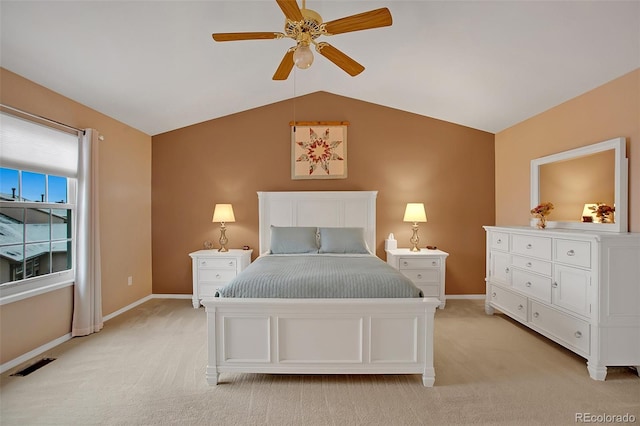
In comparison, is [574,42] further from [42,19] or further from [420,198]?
[42,19]

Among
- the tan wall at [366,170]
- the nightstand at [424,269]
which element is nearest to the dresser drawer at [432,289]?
the nightstand at [424,269]

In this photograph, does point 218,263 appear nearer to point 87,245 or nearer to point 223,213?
point 223,213

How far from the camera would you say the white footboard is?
2.20 m

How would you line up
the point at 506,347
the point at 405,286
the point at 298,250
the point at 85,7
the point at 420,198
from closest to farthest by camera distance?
the point at 85,7 < the point at 405,286 < the point at 506,347 < the point at 298,250 < the point at 420,198

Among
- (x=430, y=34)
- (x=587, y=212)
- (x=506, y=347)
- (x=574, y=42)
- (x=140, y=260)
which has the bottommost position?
(x=506, y=347)

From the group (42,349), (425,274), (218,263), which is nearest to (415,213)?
(425,274)

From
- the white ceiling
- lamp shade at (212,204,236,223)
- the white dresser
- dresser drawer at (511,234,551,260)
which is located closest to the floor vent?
lamp shade at (212,204,236,223)

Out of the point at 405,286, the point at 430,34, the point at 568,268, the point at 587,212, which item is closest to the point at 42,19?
the point at 430,34

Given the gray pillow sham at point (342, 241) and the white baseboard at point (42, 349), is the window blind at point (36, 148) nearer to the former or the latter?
the white baseboard at point (42, 349)

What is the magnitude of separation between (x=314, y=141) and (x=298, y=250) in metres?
1.62

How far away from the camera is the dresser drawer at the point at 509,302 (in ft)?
10.2

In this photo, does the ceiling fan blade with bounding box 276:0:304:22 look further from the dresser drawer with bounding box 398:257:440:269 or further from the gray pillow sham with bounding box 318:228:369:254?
the dresser drawer with bounding box 398:257:440:269

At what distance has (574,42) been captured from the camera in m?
2.37

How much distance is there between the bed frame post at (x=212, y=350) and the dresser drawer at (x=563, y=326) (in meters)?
2.79
